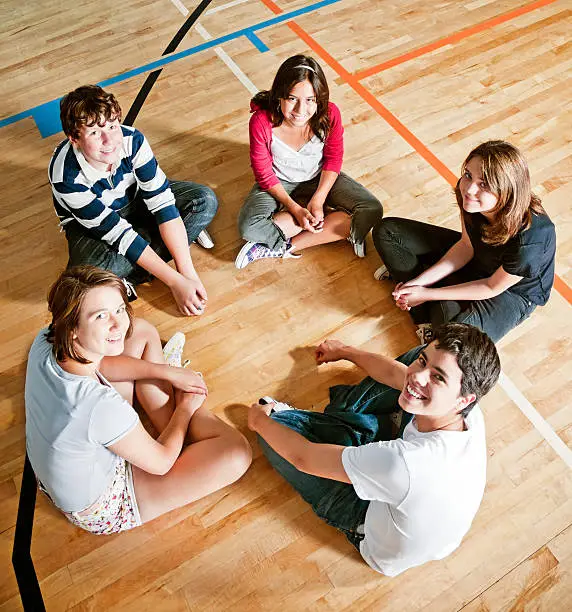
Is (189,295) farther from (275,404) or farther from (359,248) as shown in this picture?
(359,248)

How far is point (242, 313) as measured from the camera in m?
2.49

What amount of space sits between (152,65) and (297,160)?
1410mm

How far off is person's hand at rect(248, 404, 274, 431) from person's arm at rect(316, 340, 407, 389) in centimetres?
34

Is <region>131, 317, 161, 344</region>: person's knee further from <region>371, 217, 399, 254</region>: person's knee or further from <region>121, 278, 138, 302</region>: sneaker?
<region>371, 217, 399, 254</region>: person's knee

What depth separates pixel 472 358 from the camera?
154 centimetres

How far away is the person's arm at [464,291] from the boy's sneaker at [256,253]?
0.55 metres

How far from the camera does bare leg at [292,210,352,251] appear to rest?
261cm

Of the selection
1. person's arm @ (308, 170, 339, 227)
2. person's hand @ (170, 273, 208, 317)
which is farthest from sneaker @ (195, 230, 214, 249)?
person's arm @ (308, 170, 339, 227)

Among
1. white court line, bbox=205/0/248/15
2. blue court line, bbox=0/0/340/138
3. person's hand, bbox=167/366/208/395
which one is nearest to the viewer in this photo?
person's hand, bbox=167/366/208/395

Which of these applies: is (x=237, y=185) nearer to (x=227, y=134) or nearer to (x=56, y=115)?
(x=227, y=134)

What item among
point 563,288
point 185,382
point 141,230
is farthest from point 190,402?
point 563,288

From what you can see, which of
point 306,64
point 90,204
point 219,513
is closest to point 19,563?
point 219,513

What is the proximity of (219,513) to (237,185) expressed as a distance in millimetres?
1560

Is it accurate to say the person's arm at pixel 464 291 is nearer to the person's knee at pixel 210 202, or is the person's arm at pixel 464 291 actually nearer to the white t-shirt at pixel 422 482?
the white t-shirt at pixel 422 482
